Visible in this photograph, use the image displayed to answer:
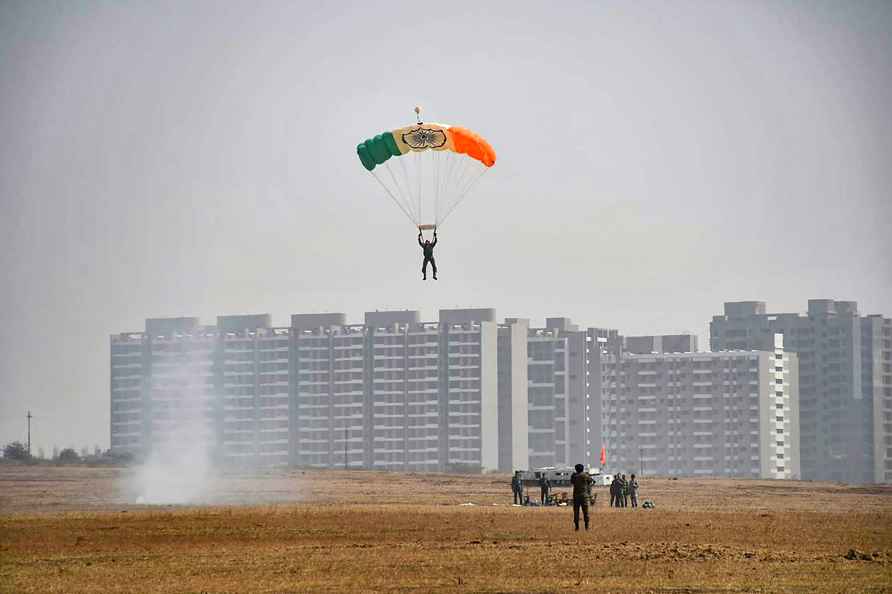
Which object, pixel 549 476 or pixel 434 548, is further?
pixel 549 476

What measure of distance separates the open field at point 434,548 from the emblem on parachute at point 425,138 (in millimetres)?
17279

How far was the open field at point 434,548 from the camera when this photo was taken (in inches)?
1506

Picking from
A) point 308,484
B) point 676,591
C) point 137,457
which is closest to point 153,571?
point 676,591

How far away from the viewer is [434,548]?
48.2 m

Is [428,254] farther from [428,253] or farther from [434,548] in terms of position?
[434,548]

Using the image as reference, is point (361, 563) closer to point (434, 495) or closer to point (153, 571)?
point (153, 571)

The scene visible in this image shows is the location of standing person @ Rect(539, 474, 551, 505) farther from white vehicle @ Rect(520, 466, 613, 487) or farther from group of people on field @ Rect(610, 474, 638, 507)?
group of people on field @ Rect(610, 474, 638, 507)

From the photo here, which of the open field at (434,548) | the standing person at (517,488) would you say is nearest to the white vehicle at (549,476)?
the standing person at (517,488)

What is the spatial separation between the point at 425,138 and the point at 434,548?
33624mm

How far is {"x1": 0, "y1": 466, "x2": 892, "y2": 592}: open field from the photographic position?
125ft

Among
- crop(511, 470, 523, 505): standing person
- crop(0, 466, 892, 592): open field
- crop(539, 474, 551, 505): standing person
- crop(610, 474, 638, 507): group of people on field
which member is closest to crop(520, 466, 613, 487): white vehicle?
crop(511, 470, 523, 505): standing person

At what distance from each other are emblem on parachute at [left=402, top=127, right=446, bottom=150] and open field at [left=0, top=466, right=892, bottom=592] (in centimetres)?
1728

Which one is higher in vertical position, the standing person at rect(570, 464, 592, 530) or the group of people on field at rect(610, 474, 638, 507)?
the standing person at rect(570, 464, 592, 530)

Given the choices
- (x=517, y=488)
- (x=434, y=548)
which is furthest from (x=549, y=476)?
(x=434, y=548)
